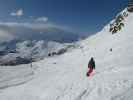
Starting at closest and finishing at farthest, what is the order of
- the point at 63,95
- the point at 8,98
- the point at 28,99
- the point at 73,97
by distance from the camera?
1. the point at 73,97
2. the point at 63,95
3. the point at 28,99
4. the point at 8,98

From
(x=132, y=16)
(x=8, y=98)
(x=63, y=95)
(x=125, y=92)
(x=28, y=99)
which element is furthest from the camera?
(x=132, y=16)

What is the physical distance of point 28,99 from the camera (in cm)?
2989

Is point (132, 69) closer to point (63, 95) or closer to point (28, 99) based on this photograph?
point (63, 95)

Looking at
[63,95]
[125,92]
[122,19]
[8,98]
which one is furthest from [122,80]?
[122,19]

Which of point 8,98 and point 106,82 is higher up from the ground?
point 106,82

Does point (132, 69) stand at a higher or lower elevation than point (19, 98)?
higher

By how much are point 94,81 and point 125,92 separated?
7350 mm

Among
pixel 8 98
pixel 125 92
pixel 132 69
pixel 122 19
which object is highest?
pixel 122 19

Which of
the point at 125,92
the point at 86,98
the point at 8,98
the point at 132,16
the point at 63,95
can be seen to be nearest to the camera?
the point at 125,92

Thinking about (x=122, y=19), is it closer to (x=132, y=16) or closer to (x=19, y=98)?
(x=132, y=16)

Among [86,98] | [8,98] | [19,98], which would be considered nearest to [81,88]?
[86,98]

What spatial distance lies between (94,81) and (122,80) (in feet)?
14.3

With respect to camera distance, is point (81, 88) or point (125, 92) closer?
point (125, 92)

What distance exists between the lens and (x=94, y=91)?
76.3ft
